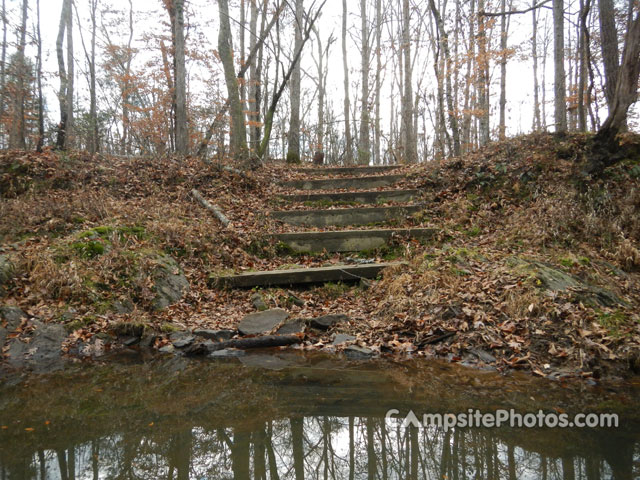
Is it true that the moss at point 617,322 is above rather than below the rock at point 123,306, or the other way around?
below

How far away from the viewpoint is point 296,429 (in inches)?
87.4

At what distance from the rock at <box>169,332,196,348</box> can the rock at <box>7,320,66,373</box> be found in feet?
3.23

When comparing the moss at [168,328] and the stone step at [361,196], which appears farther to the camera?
the stone step at [361,196]

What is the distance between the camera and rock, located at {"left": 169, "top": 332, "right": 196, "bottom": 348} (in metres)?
3.96

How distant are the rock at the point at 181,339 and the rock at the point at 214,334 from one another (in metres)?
0.09

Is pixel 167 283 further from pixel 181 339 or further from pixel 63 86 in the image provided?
pixel 63 86

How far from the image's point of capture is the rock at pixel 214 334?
412cm

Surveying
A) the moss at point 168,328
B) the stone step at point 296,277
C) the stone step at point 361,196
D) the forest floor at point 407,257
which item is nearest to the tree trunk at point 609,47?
the forest floor at point 407,257

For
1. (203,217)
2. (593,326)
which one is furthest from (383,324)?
(203,217)

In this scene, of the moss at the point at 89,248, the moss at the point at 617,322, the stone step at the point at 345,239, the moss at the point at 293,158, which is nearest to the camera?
the moss at the point at 617,322

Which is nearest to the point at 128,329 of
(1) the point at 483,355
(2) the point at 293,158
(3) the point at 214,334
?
(3) the point at 214,334

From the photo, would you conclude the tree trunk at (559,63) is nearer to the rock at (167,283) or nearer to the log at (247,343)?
the log at (247,343)

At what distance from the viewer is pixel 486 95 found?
16.0m

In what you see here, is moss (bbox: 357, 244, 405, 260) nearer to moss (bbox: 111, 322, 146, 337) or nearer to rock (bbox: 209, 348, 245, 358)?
rock (bbox: 209, 348, 245, 358)
